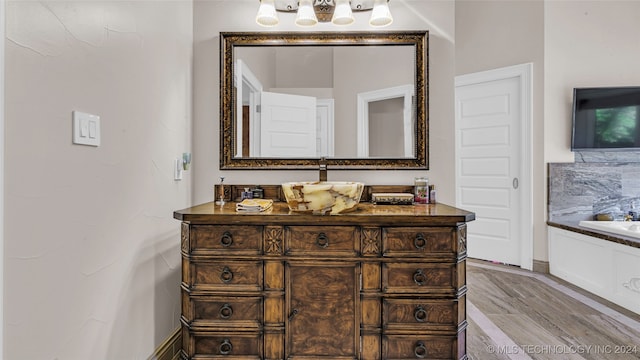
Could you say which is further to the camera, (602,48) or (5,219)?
(602,48)

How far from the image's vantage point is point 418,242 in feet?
5.03

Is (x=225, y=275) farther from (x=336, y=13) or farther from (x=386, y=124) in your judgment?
(x=336, y=13)

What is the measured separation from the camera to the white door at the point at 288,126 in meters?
2.17

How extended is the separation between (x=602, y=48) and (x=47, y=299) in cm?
469

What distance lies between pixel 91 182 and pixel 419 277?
1323 millimetres

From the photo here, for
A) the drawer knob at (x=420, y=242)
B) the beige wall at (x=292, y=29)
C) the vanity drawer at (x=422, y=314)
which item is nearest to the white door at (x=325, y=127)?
the beige wall at (x=292, y=29)

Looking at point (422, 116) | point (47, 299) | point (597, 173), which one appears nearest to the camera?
point (47, 299)

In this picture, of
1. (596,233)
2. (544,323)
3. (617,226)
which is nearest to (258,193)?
(544,323)

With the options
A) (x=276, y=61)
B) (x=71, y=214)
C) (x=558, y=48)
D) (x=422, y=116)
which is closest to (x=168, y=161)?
(x=71, y=214)

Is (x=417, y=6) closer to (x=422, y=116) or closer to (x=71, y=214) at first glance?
(x=422, y=116)

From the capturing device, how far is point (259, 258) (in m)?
1.56

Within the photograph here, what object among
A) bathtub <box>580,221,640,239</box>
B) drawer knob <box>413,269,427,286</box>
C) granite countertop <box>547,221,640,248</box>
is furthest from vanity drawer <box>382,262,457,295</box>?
bathtub <box>580,221,640,239</box>

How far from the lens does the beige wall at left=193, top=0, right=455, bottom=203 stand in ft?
7.05

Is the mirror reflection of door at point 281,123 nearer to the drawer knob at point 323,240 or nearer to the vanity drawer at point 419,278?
the drawer knob at point 323,240
